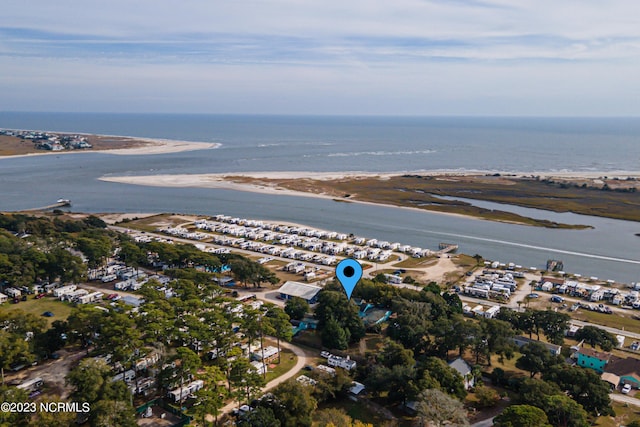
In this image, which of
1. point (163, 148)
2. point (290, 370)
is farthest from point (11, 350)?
point (163, 148)

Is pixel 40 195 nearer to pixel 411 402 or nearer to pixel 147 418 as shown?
pixel 147 418

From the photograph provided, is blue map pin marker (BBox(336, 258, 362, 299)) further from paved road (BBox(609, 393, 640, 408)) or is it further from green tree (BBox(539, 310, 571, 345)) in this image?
paved road (BBox(609, 393, 640, 408))

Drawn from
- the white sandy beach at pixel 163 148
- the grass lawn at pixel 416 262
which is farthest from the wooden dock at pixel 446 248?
the white sandy beach at pixel 163 148

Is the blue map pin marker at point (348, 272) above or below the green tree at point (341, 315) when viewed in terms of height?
above

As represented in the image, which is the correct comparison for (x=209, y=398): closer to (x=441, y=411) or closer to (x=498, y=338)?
(x=441, y=411)

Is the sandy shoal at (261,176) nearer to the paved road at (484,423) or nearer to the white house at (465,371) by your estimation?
the white house at (465,371)

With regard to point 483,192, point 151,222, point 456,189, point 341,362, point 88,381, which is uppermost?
point 456,189

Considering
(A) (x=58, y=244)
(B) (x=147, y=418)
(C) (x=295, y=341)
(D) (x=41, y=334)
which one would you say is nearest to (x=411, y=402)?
(C) (x=295, y=341)
